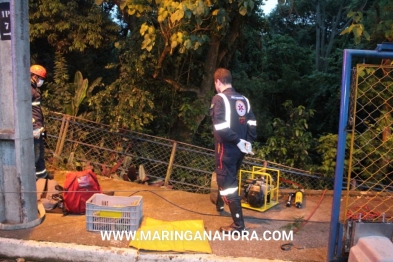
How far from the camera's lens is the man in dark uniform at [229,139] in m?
4.37

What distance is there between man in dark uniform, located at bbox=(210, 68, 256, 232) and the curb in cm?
68

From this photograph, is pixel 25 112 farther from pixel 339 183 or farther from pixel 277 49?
pixel 277 49

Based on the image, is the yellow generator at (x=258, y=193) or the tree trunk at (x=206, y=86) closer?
the yellow generator at (x=258, y=193)

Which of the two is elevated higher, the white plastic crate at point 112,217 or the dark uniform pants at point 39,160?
the dark uniform pants at point 39,160

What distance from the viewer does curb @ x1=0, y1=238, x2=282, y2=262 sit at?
393cm

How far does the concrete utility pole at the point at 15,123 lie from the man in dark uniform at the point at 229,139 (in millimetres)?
2112

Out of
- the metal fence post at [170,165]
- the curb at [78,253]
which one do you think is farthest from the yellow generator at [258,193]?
the metal fence post at [170,165]

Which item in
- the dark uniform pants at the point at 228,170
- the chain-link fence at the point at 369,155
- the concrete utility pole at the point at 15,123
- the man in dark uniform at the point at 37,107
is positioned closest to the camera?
the chain-link fence at the point at 369,155

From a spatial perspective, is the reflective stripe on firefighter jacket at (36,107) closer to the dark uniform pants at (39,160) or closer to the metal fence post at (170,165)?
the dark uniform pants at (39,160)

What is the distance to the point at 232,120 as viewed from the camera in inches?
175

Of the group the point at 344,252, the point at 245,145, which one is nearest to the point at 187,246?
the point at 245,145

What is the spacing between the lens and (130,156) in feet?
24.3

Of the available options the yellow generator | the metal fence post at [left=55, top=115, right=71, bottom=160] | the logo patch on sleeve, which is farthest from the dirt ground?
the metal fence post at [left=55, top=115, right=71, bottom=160]

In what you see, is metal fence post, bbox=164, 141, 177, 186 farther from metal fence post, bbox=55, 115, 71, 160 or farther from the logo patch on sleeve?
the logo patch on sleeve
